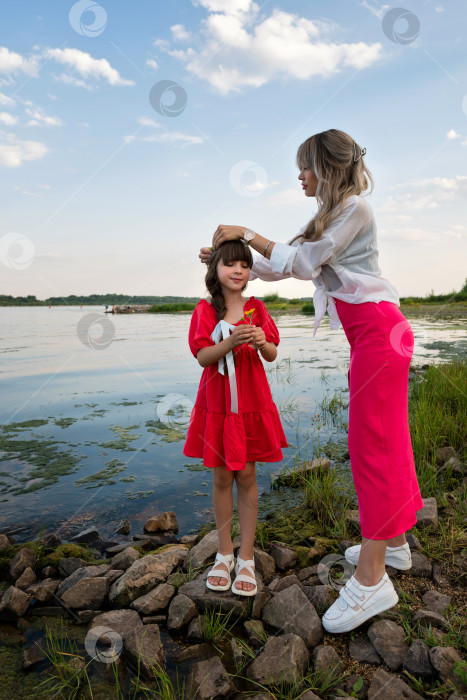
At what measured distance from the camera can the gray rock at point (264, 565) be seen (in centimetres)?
278


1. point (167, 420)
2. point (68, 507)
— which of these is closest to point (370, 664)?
point (68, 507)

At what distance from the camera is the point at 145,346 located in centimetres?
1467

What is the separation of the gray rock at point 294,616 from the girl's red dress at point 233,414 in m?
0.65

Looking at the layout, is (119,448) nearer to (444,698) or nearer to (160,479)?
Answer: (160,479)

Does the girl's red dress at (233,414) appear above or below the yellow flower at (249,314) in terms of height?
below

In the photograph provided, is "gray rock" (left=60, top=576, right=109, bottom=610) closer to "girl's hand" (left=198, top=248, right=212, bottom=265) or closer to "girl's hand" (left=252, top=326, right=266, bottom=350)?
"girl's hand" (left=252, top=326, right=266, bottom=350)

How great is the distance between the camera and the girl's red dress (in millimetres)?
2555

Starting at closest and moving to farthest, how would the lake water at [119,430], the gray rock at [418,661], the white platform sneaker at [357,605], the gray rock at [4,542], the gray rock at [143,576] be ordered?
the gray rock at [418,661], the white platform sneaker at [357,605], the gray rock at [143,576], the gray rock at [4,542], the lake water at [119,430]

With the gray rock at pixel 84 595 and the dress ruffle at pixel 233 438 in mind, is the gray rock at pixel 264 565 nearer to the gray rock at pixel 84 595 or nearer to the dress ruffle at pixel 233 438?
the dress ruffle at pixel 233 438

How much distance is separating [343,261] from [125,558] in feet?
7.06

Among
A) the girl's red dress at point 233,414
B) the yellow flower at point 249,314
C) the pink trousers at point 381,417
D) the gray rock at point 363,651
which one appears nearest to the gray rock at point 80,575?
the girl's red dress at point 233,414

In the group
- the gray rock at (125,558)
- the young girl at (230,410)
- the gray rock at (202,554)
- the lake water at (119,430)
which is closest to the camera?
the young girl at (230,410)

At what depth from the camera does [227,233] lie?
2482mm

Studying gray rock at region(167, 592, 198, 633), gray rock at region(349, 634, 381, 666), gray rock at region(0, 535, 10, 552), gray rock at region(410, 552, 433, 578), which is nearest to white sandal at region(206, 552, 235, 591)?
gray rock at region(167, 592, 198, 633)
